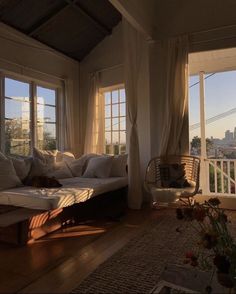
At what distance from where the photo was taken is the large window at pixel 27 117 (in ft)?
14.8

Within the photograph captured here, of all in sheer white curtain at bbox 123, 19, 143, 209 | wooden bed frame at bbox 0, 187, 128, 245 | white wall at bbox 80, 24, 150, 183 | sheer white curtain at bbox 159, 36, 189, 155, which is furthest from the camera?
white wall at bbox 80, 24, 150, 183

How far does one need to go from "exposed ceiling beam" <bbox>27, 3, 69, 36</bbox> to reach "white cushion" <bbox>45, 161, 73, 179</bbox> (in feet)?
7.36

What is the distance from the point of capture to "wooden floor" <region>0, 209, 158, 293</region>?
209 cm

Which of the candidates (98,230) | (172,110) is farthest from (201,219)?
(172,110)

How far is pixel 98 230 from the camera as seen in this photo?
11.0ft

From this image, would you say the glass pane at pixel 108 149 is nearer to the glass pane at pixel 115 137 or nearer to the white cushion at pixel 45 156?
the glass pane at pixel 115 137

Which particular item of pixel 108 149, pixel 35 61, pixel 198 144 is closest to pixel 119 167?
pixel 108 149

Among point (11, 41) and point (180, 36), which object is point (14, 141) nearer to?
point (11, 41)

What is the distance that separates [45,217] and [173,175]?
2033 mm

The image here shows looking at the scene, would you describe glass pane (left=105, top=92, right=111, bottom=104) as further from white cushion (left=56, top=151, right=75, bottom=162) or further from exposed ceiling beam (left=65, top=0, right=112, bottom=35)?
white cushion (left=56, top=151, right=75, bottom=162)

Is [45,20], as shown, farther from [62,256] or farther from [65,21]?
[62,256]

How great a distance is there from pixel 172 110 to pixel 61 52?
8.15 ft

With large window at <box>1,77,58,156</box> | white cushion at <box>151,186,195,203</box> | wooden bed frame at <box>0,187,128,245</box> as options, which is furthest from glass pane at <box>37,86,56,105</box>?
white cushion at <box>151,186,195,203</box>

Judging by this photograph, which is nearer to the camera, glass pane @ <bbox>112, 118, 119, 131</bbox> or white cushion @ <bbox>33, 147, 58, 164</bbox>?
white cushion @ <bbox>33, 147, 58, 164</bbox>
